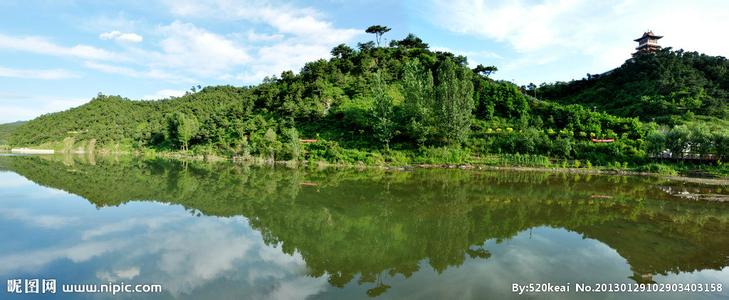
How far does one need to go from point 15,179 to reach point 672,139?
205ft

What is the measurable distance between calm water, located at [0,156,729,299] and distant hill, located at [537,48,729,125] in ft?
114

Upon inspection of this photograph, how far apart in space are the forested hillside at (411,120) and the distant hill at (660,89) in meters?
0.39

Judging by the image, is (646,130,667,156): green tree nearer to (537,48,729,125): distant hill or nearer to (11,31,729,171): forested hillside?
(11,31,729,171): forested hillside

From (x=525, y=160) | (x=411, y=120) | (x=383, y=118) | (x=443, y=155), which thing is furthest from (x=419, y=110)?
(x=525, y=160)

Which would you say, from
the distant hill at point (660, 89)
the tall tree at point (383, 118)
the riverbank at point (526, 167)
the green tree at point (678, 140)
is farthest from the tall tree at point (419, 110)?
the distant hill at point (660, 89)

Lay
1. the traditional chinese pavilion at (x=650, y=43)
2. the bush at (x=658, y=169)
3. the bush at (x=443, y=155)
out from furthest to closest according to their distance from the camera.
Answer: the traditional chinese pavilion at (x=650, y=43) < the bush at (x=443, y=155) < the bush at (x=658, y=169)

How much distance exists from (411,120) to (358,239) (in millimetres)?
34812

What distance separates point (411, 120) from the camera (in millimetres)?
47812

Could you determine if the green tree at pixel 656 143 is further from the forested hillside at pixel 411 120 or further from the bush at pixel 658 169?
the bush at pixel 658 169

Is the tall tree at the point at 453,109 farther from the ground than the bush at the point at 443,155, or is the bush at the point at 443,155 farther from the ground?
the tall tree at the point at 453,109

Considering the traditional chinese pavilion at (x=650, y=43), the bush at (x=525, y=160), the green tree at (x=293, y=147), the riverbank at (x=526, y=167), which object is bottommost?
the riverbank at (x=526, y=167)

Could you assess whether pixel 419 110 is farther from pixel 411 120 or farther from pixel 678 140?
pixel 678 140

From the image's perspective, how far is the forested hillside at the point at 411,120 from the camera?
43694mm

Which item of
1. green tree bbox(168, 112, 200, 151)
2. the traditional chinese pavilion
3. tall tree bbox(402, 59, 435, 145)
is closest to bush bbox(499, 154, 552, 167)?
tall tree bbox(402, 59, 435, 145)
